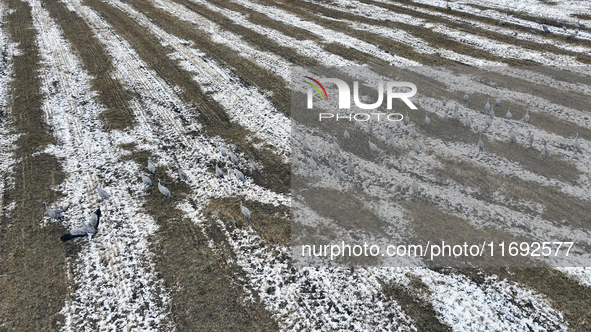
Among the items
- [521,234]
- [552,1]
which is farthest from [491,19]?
[521,234]

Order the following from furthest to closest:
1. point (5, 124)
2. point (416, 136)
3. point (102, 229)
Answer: point (5, 124)
point (416, 136)
point (102, 229)

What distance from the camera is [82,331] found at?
6.44 metres

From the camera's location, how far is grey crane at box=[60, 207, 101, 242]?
8.27 m

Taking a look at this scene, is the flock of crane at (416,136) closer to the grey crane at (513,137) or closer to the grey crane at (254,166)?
the grey crane at (513,137)

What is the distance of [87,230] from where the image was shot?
27.4 ft

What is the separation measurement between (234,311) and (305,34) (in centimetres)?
1623

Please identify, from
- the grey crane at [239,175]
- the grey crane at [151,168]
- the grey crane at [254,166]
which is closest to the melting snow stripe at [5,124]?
the grey crane at [151,168]

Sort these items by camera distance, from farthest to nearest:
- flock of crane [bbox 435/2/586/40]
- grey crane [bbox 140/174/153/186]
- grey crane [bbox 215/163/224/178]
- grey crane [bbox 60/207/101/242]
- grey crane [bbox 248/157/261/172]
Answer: flock of crane [bbox 435/2/586/40] < grey crane [bbox 248/157/261/172] < grey crane [bbox 215/163/224/178] < grey crane [bbox 140/174/153/186] < grey crane [bbox 60/207/101/242]

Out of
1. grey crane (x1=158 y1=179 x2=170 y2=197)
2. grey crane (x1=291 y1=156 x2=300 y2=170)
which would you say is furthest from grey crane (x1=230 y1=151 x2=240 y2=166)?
grey crane (x1=158 y1=179 x2=170 y2=197)

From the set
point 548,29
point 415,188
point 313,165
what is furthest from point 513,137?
point 548,29

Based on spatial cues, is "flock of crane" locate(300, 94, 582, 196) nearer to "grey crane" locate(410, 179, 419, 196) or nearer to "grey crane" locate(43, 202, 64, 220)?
"grey crane" locate(410, 179, 419, 196)

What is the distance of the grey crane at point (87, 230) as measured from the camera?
8.27 meters

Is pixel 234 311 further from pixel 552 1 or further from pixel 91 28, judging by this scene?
pixel 552 1

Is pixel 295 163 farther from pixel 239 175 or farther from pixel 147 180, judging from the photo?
pixel 147 180
